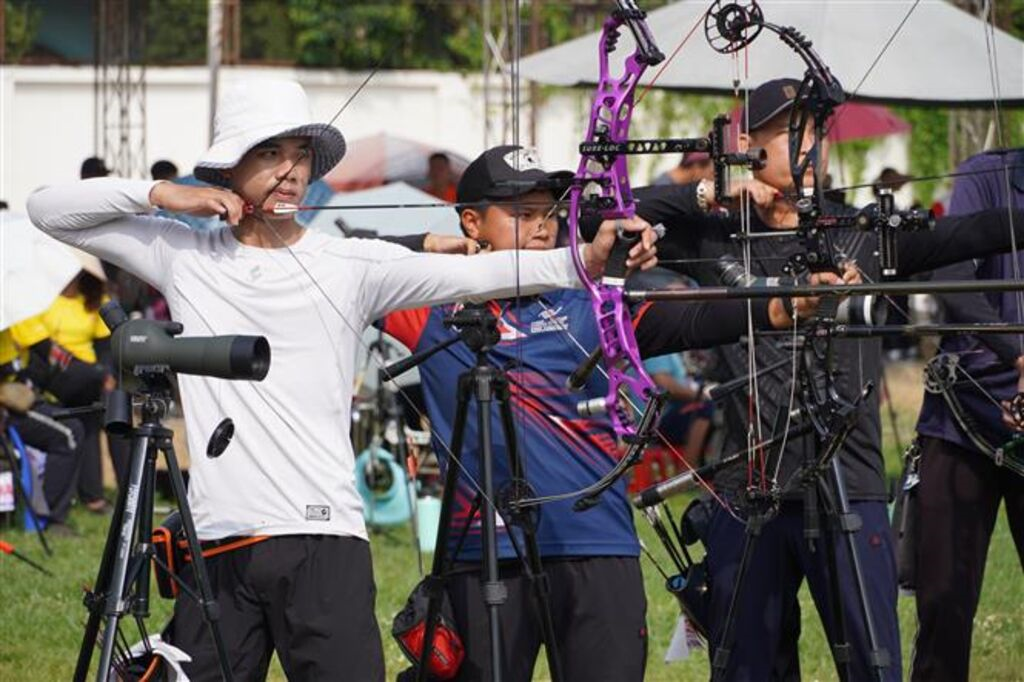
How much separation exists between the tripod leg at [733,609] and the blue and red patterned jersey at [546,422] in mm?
268

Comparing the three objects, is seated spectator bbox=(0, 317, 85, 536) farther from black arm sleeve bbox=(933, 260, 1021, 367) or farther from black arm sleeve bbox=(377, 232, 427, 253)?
black arm sleeve bbox=(933, 260, 1021, 367)

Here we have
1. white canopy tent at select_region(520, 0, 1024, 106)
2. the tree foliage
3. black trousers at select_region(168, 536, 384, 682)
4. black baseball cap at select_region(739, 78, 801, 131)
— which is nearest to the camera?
black trousers at select_region(168, 536, 384, 682)

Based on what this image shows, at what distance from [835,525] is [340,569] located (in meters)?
1.14

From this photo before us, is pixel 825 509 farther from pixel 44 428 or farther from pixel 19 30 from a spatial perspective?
pixel 19 30

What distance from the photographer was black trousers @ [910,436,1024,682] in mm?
4664

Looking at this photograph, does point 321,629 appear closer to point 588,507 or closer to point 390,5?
point 588,507

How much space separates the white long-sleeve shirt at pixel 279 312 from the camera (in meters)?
3.54

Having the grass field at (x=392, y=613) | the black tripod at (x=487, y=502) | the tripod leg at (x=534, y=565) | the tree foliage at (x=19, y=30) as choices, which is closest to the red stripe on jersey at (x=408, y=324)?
the black tripod at (x=487, y=502)

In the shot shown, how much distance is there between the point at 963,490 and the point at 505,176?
149cm

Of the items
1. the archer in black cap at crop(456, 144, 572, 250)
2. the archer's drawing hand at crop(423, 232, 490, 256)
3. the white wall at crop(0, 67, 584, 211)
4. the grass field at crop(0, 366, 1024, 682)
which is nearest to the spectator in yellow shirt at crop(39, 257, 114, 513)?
the grass field at crop(0, 366, 1024, 682)

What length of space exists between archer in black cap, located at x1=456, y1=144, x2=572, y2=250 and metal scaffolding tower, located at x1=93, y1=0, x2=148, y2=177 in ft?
45.8

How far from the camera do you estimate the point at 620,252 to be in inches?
130

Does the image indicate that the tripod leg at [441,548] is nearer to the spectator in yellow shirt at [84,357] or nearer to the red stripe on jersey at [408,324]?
the red stripe on jersey at [408,324]

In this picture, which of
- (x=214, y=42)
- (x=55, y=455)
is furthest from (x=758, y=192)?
(x=214, y=42)
